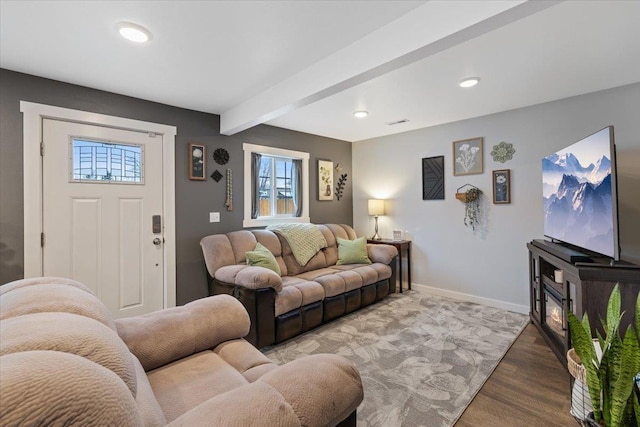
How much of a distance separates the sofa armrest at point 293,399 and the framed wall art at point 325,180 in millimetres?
3836

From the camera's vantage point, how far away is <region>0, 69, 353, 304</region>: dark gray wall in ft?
7.91

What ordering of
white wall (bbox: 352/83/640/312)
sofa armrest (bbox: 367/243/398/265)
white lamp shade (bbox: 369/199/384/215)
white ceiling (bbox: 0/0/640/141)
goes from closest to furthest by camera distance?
white ceiling (bbox: 0/0/640/141)
white wall (bbox: 352/83/640/312)
sofa armrest (bbox: 367/243/398/265)
white lamp shade (bbox: 369/199/384/215)

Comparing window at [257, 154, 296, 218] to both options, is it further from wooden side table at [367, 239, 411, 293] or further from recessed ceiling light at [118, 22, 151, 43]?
recessed ceiling light at [118, 22, 151, 43]

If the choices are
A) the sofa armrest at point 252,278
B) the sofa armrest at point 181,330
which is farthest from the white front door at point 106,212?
the sofa armrest at point 181,330

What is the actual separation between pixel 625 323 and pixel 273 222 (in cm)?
350

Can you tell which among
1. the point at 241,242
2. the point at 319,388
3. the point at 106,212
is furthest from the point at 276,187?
the point at 319,388

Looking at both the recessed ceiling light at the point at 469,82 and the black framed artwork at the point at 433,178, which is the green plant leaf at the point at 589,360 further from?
the black framed artwork at the point at 433,178

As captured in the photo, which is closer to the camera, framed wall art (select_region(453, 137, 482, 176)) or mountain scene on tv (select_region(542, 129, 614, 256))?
mountain scene on tv (select_region(542, 129, 614, 256))

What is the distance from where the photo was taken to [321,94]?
Answer: 7.82 ft

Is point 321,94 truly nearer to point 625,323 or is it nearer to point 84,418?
point 84,418

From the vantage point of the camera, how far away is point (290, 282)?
3.16 m

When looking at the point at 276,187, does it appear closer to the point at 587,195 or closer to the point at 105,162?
the point at 105,162

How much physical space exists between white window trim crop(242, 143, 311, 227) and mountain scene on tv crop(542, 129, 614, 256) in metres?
2.97

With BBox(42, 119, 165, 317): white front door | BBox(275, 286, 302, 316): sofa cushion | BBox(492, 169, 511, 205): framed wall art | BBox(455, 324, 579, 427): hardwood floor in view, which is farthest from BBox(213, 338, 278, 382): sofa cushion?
BBox(492, 169, 511, 205): framed wall art
